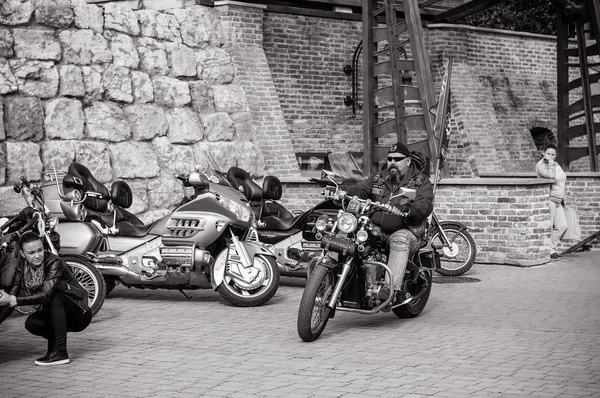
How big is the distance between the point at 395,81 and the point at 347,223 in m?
8.00

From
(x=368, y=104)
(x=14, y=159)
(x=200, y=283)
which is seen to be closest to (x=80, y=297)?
(x=200, y=283)

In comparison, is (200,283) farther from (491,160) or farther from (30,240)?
(491,160)

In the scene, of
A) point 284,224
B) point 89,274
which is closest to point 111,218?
point 89,274

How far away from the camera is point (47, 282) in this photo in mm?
7379

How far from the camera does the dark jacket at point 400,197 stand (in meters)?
8.95

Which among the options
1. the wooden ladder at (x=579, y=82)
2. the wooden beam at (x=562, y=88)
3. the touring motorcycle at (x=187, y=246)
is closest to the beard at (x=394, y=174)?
the touring motorcycle at (x=187, y=246)

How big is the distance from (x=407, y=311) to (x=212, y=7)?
9080 millimetres

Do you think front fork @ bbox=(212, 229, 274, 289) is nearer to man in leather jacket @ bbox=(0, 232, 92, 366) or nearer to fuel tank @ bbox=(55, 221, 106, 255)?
fuel tank @ bbox=(55, 221, 106, 255)

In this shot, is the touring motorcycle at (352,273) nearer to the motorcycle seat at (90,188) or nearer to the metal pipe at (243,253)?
the metal pipe at (243,253)

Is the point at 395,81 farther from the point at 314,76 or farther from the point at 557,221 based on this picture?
the point at 557,221

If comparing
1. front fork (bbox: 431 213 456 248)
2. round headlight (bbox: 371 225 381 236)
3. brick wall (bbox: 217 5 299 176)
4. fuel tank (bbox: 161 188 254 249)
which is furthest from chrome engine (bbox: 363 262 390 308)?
brick wall (bbox: 217 5 299 176)

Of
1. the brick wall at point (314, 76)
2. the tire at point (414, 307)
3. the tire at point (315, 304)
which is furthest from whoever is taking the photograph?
the brick wall at point (314, 76)

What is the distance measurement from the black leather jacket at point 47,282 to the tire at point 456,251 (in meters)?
6.10

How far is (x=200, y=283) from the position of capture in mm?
10219
